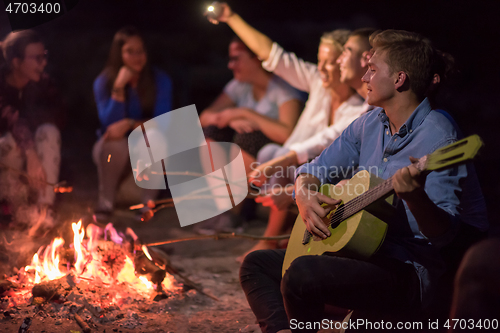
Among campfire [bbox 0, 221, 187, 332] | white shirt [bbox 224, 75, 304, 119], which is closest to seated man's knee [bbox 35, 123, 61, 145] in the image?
campfire [bbox 0, 221, 187, 332]

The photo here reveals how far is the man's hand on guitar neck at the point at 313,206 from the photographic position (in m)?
2.07

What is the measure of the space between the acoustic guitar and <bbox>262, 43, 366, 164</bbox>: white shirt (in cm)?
185

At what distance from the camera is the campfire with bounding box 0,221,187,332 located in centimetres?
282

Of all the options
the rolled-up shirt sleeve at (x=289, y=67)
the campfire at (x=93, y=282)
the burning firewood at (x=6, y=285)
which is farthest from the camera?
the rolled-up shirt sleeve at (x=289, y=67)

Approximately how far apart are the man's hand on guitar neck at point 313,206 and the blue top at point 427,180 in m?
0.28

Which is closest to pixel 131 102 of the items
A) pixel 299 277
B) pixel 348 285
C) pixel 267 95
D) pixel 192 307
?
pixel 267 95

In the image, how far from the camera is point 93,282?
3.19 meters

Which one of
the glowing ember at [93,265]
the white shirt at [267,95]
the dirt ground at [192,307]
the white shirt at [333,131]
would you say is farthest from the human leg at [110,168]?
the white shirt at [333,131]

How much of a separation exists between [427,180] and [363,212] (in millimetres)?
315

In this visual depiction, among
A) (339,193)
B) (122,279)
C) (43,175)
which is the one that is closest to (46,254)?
(122,279)

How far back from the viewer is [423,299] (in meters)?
1.89

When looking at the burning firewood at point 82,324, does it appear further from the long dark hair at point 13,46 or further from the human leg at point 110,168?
the long dark hair at point 13,46

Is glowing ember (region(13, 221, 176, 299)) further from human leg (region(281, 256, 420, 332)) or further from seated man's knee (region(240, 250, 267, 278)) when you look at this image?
human leg (region(281, 256, 420, 332))

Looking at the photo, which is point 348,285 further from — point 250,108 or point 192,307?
point 250,108
